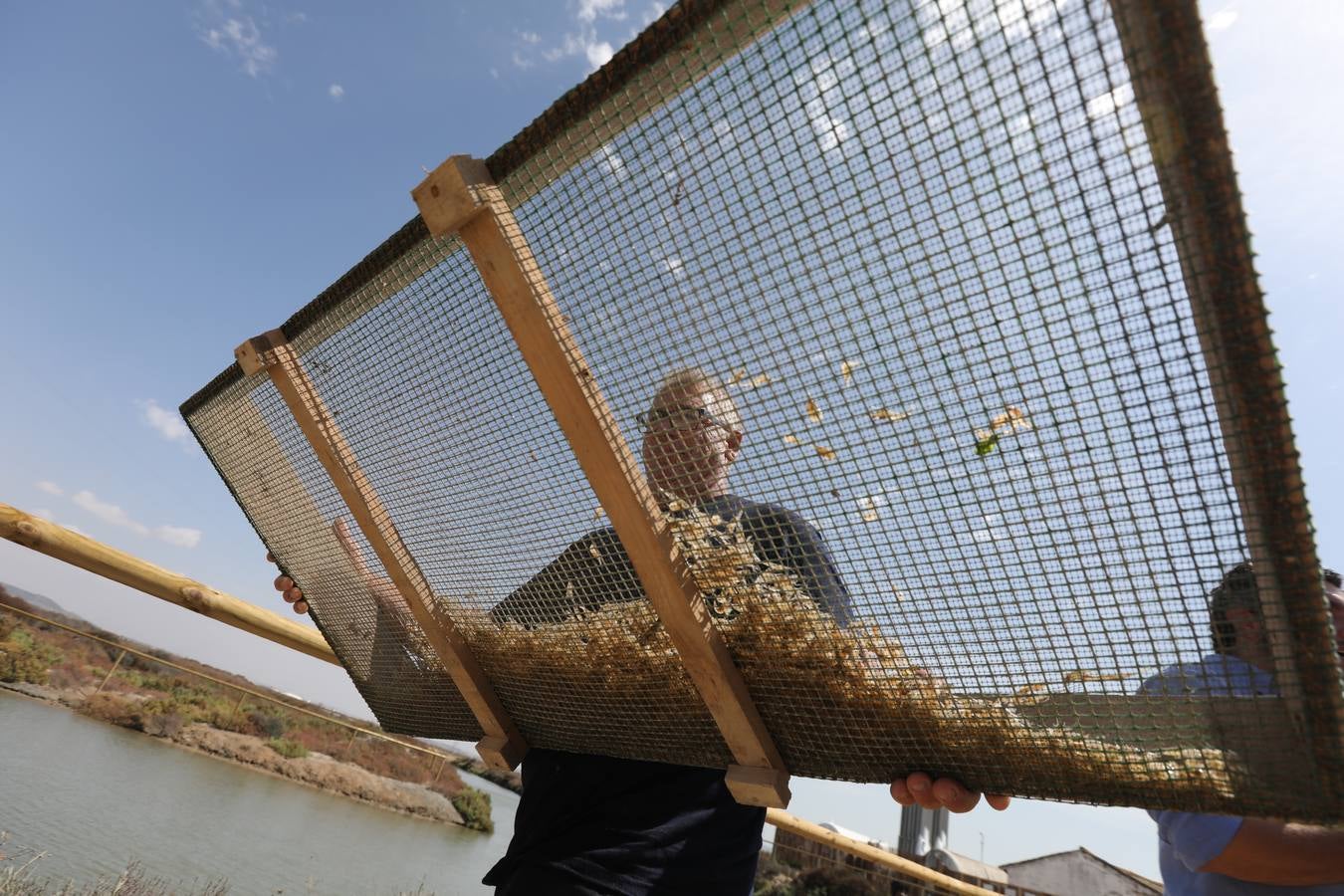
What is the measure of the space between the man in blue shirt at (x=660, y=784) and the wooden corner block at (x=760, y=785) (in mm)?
219

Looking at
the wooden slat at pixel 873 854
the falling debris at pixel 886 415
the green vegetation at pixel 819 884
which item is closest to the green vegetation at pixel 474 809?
the green vegetation at pixel 819 884

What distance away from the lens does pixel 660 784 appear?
1741mm

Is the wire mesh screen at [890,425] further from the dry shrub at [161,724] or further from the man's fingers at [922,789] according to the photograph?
the dry shrub at [161,724]

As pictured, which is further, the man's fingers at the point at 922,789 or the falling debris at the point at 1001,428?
the man's fingers at the point at 922,789

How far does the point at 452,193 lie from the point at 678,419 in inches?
24.3

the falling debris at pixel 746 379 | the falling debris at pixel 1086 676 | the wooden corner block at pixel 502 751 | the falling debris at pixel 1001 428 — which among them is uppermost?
the falling debris at pixel 746 379

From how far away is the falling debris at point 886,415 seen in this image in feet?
3.62

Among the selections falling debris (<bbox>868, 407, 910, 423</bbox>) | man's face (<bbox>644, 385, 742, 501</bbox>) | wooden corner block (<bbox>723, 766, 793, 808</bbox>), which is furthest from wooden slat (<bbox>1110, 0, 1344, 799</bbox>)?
wooden corner block (<bbox>723, 766, 793, 808</bbox>)

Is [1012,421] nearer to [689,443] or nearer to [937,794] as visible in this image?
[689,443]

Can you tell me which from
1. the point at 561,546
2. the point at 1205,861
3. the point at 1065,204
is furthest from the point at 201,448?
the point at 1205,861

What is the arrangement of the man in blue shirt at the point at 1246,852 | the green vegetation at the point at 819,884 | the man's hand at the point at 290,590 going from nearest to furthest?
1. the man in blue shirt at the point at 1246,852
2. the man's hand at the point at 290,590
3. the green vegetation at the point at 819,884

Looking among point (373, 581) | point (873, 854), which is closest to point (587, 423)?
point (373, 581)

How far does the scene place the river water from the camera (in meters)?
6.27

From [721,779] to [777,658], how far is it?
1.93ft
